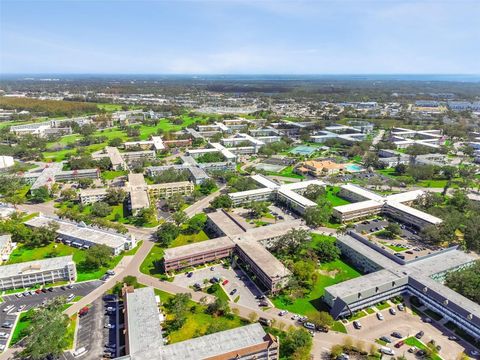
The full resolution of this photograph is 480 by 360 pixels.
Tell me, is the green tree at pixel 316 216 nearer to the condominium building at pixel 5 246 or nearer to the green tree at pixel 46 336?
the green tree at pixel 46 336

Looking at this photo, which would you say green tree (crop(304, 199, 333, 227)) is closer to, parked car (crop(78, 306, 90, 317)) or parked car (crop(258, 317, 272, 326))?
parked car (crop(258, 317, 272, 326))

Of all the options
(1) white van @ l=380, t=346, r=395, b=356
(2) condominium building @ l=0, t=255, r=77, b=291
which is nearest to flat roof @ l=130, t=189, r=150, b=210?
(2) condominium building @ l=0, t=255, r=77, b=291

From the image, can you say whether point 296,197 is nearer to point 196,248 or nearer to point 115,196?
point 196,248

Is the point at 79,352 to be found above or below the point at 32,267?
below

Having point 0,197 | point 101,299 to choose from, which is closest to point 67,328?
point 101,299

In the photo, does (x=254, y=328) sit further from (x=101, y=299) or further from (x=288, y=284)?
(x=101, y=299)

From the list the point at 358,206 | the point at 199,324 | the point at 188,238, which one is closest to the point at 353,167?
the point at 358,206
